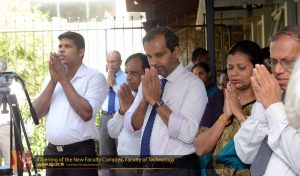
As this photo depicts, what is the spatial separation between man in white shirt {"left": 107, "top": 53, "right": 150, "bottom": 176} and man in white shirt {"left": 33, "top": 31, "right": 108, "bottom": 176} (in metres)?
0.16

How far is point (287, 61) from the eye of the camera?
219 centimetres

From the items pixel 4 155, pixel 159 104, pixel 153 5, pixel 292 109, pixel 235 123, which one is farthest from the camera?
pixel 153 5

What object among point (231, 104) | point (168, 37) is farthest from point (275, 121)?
point (168, 37)

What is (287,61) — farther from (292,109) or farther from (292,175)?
(292,109)

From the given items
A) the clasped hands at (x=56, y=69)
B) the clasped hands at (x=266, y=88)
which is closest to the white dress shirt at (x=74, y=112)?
the clasped hands at (x=56, y=69)

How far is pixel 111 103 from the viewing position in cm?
603

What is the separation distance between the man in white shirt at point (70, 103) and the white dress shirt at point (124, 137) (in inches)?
6.4

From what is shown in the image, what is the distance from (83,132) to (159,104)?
3.07 feet

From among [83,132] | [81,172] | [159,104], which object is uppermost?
[159,104]

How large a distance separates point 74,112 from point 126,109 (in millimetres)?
372

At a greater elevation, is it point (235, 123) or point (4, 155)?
point (235, 123)

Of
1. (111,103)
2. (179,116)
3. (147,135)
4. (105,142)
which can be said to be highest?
(179,116)

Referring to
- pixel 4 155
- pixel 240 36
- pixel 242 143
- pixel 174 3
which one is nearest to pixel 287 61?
pixel 242 143

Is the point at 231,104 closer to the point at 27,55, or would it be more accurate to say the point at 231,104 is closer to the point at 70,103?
the point at 70,103
